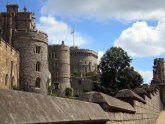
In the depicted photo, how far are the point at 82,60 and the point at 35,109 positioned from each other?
104 metres

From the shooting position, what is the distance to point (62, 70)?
80.6 metres

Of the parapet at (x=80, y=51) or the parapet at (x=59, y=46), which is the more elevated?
the parapet at (x=80, y=51)

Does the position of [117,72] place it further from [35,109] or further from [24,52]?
[35,109]

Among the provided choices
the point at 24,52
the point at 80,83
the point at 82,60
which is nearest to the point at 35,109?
the point at 24,52

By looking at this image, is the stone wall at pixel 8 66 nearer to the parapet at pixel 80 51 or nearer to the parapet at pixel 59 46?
the parapet at pixel 59 46

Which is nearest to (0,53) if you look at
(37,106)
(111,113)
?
(111,113)

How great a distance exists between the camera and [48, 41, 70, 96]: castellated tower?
7956 cm

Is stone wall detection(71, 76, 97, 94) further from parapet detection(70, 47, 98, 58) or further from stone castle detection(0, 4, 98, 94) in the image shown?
stone castle detection(0, 4, 98, 94)

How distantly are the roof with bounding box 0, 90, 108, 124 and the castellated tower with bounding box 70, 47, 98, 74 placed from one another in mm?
102326

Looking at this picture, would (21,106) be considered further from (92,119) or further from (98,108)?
(98,108)

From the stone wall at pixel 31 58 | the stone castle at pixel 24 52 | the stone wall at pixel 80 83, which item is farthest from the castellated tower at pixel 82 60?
the stone wall at pixel 31 58

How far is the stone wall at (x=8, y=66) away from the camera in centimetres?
4394

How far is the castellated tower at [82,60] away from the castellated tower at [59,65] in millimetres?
25804

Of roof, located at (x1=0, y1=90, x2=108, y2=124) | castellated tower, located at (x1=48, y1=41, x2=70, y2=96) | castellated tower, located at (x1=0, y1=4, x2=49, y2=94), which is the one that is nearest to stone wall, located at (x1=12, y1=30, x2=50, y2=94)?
castellated tower, located at (x1=0, y1=4, x2=49, y2=94)
